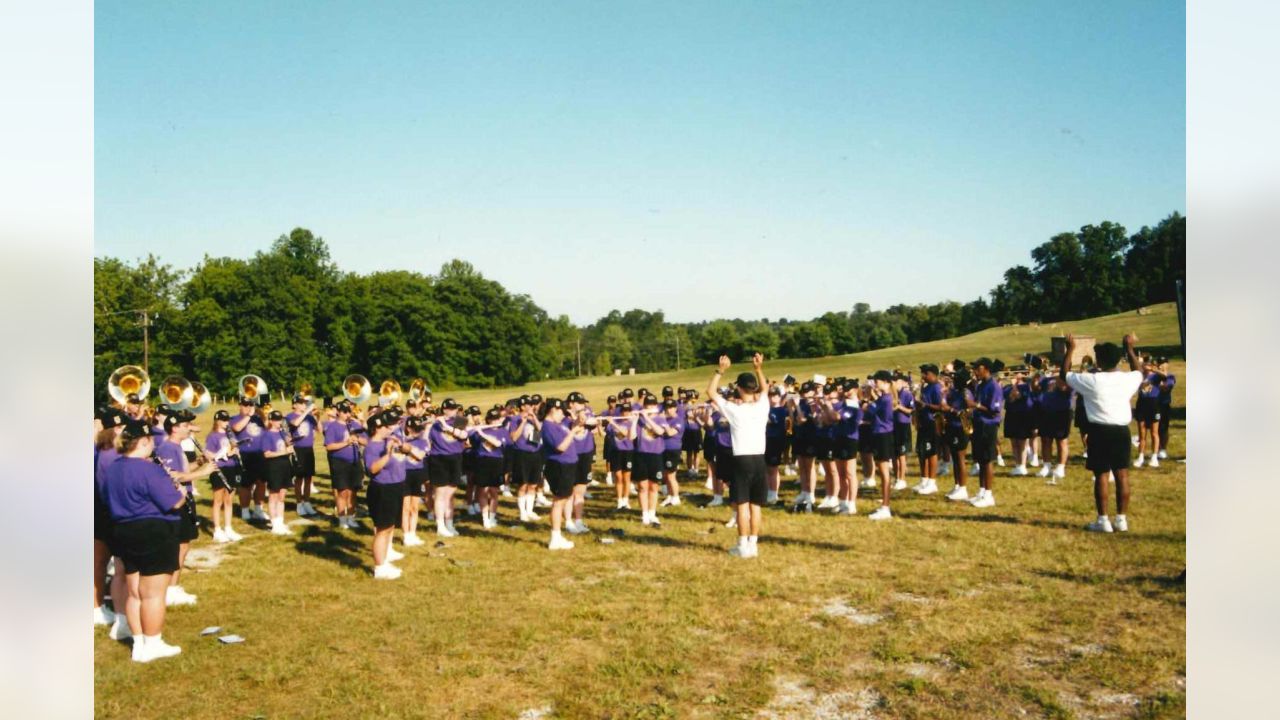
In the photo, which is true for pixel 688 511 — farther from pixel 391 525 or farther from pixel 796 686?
pixel 796 686

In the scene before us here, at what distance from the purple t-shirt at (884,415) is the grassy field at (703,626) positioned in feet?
5.32

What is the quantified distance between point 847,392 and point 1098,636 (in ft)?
22.0

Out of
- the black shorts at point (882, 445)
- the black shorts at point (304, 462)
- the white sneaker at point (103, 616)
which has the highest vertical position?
the black shorts at point (882, 445)

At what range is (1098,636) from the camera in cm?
752

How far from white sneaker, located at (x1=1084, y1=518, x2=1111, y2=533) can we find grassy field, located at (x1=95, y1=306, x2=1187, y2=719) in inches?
10.6

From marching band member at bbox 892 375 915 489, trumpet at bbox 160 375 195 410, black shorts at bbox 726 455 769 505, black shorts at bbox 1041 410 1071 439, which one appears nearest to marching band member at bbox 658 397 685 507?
black shorts at bbox 726 455 769 505

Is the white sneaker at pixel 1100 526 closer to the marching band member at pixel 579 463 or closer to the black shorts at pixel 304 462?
the marching band member at pixel 579 463

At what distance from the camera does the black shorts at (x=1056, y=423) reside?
15836 millimetres

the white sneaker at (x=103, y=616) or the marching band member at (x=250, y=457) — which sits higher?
the marching band member at (x=250, y=457)

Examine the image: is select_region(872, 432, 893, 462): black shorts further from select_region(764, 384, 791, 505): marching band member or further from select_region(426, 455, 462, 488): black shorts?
select_region(426, 455, 462, 488): black shorts

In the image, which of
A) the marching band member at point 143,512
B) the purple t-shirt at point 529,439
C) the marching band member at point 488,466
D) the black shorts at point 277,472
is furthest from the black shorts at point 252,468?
the marching band member at point 143,512

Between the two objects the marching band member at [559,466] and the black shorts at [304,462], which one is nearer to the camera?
the marching band member at [559,466]

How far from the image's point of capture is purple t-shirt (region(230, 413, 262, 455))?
14089mm

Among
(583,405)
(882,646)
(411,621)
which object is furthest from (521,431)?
(882,646)
